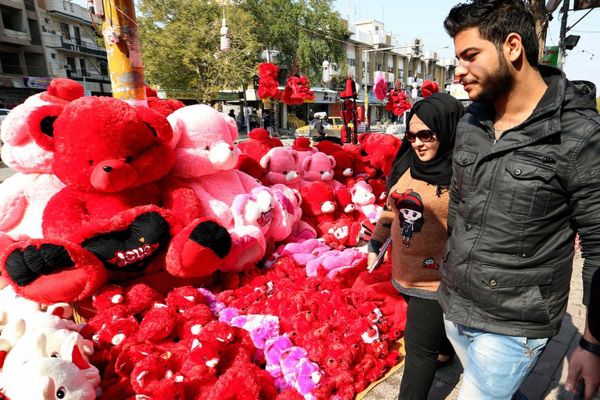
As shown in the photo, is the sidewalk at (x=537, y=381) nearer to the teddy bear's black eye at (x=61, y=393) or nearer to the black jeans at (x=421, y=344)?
the black jeans at (x=421, y=344)

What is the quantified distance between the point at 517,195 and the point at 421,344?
0.97 meters

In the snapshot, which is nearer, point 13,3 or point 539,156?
point 539,156

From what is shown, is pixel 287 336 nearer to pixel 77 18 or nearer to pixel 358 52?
pixel 77 18

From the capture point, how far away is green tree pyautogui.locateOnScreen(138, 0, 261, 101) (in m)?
18.5

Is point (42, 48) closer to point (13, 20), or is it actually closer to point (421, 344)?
point (13, 20)

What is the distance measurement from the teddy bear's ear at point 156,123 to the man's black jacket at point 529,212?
88.5 inches

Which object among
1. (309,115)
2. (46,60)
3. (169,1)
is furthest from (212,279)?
(309,115)

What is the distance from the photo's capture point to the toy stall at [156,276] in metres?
1.96

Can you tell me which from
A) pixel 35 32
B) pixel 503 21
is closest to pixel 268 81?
pixel 503 21

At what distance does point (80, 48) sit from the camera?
95.7ft

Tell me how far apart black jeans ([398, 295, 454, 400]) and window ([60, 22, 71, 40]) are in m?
34.3

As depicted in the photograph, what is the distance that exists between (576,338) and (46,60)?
32.9 meters

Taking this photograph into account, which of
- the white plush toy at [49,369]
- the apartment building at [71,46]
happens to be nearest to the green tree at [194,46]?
the apartment building at [71,46]

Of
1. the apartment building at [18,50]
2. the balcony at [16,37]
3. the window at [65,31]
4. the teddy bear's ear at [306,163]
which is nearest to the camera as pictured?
the teddy bear's ear at [306,163]
